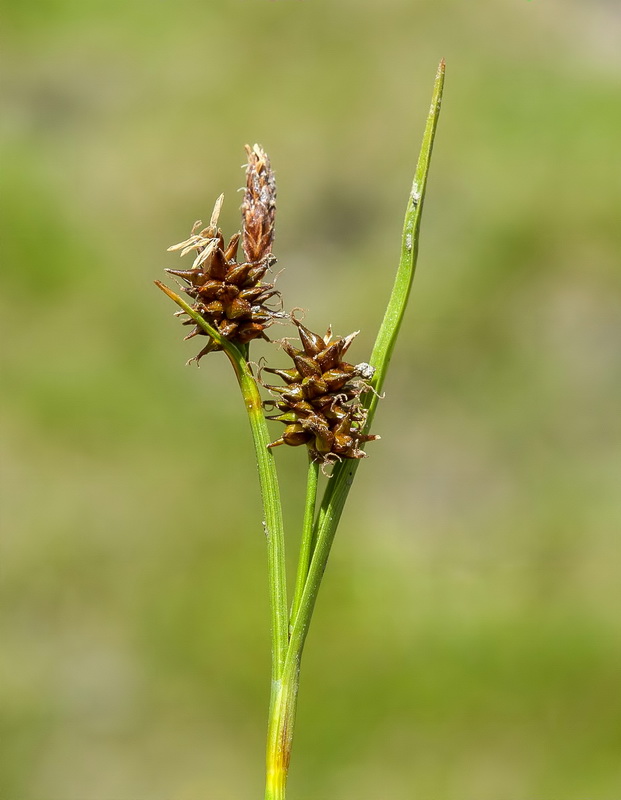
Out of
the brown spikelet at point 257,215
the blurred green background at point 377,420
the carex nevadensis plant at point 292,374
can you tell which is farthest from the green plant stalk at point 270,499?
the blurred green background at point 377,420

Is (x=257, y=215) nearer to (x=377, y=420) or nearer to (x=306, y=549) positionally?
(x=306, y=549)

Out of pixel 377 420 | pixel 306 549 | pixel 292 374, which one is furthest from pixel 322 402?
pixel 377 420

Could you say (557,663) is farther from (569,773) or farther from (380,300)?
(380,300)

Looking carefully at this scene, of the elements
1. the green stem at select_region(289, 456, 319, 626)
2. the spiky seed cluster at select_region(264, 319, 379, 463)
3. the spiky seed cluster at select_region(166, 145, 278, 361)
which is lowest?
the green stem at select_region(289, 456, 319, 626)

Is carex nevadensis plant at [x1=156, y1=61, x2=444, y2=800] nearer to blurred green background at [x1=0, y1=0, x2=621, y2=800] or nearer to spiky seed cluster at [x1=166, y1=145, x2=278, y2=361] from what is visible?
spiky seed cluster at [x1=166, y1=145, x2=278, y2=361]

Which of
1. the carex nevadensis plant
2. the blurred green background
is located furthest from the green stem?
the blurred green background

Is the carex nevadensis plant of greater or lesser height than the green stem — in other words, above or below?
above
